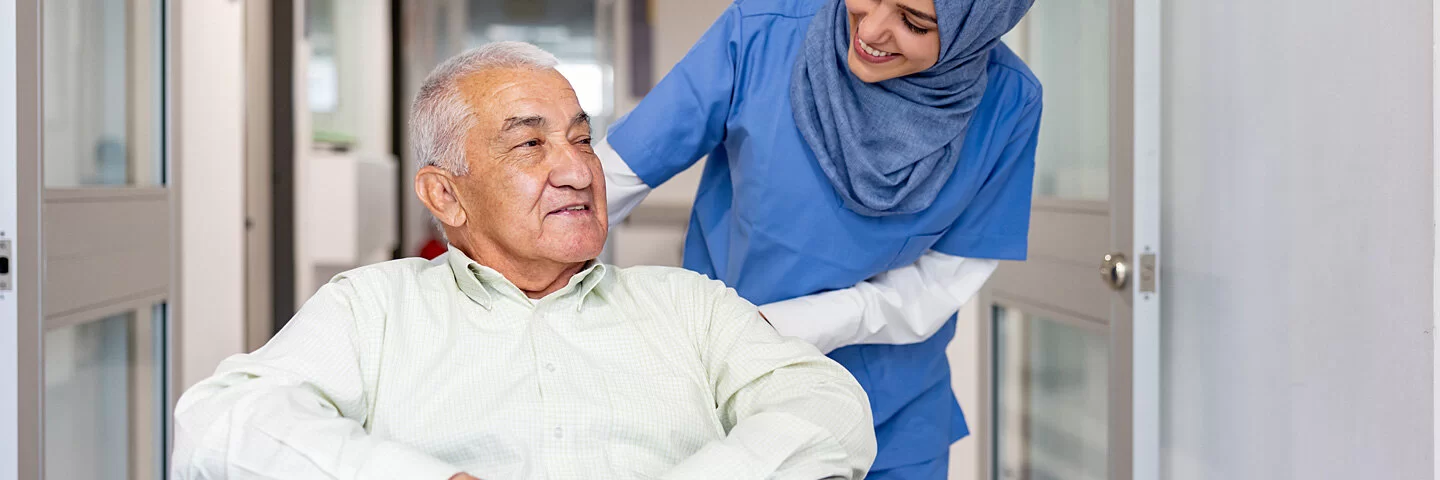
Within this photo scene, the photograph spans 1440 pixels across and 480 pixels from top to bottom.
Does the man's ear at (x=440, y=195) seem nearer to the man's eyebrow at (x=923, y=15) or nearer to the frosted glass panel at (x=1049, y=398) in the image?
the man's eyebrow at (x=923, y=15)

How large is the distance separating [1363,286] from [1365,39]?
0.31 meters

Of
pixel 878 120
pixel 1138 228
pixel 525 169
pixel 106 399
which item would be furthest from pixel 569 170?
pixel 106 399

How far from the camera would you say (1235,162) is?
178 centimetres

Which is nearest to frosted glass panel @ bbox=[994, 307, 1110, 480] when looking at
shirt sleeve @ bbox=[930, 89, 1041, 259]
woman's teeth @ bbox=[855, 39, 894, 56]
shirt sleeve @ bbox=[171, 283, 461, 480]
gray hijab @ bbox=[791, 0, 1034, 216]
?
shirt sleeve @ bbox=[930, 89, 1041, 259]

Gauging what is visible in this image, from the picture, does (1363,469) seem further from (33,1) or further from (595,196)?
(33,1)

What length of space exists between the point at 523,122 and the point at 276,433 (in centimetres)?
45

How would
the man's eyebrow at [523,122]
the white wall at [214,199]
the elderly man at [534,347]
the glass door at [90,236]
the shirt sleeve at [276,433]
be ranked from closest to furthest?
1. the shirt sleeve at [276,433]
2. the elderly man at [534,347]
3. the man's eyebrow at [523,122]
4. the glass door at [90,236]
5. the white wall at [214,199]

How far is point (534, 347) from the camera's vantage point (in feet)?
4.50

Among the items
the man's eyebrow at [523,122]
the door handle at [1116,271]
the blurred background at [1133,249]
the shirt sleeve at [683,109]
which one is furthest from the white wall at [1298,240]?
the man's eyebrow at [523,122]

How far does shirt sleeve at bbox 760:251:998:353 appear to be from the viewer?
5.29 ft

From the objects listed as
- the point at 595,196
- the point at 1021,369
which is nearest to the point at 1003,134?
the point at 595,196

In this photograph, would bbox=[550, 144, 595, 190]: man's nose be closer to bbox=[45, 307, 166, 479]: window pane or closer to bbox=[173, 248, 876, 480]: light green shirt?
bbox=[173, 248, 876, 480]: light green shirt

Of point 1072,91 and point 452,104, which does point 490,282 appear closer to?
point 452,104

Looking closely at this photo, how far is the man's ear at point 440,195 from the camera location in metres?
1.42
